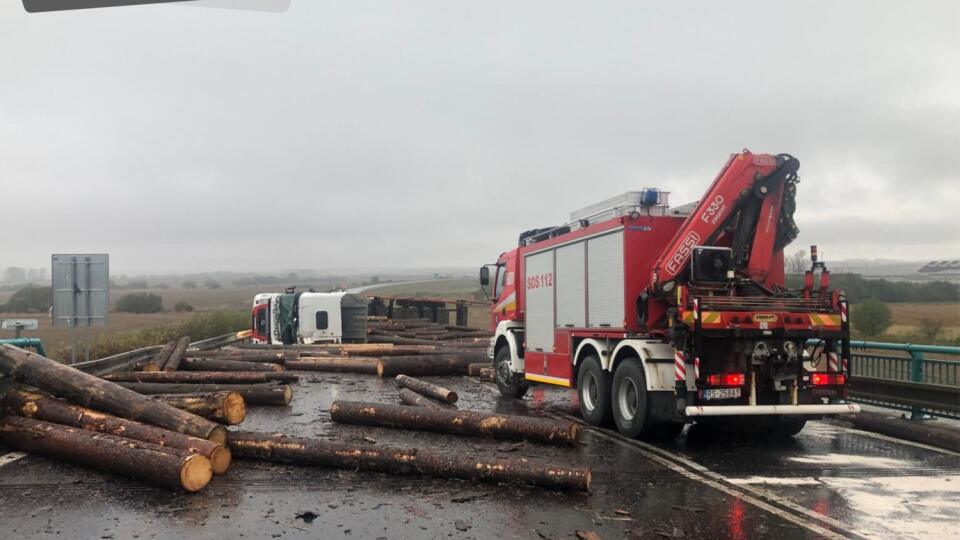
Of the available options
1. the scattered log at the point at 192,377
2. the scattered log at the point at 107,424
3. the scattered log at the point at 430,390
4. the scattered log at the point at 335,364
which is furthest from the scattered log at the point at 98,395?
the scattered log at the point at 335,364

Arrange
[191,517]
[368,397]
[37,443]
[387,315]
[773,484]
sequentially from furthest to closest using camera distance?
[387,315], [368,397], [37,443], [773,484], [191,517]

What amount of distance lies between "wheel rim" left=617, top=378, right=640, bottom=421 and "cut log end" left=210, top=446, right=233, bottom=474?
5.21 meters

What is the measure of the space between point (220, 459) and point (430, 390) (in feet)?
18.9

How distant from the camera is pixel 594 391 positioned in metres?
11.0

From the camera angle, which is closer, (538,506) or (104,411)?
(538,506)

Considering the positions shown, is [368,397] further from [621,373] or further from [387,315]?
[387,315]

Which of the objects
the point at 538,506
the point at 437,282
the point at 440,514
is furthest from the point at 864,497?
the point at 437,282

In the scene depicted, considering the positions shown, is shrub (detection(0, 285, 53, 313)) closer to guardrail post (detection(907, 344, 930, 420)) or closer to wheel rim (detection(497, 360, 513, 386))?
wheel rim (detection(497, 360, 513, 386))

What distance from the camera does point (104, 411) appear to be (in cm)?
856

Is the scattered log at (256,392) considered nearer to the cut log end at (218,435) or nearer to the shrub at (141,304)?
the cut log end at (218,435)

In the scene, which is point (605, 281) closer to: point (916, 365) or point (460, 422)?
point (460, 422)

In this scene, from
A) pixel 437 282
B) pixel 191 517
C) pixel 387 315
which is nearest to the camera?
pixel 191 517

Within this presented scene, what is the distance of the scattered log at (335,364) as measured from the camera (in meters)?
18.2

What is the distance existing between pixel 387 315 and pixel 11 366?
27268 mm
